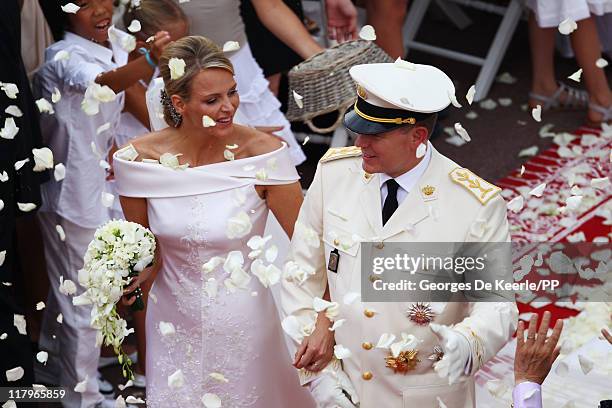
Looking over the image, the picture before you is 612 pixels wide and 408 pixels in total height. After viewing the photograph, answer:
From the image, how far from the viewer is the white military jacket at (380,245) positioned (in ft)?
11.1

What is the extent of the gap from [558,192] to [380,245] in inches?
117

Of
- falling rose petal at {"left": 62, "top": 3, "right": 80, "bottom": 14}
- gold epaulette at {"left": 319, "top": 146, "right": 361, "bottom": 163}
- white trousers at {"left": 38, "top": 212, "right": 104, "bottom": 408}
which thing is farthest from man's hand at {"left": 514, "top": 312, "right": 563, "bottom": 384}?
falling rose petal at {"left": 62, "top": 3, "right": 80, "bottom": 14}

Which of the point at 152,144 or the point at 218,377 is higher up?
the point at 152,144

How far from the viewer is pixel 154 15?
15.8ft

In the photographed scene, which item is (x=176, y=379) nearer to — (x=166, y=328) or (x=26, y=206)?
(x=166, y=328)

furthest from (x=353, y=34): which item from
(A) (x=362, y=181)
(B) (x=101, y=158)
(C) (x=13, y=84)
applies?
(A) (x=362, y=181)

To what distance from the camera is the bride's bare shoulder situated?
4.15m

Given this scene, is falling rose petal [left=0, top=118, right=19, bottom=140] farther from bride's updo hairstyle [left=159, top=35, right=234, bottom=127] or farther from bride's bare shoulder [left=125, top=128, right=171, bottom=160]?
bride's updo hairstyle [left=159, top=35, right=234, bottom=127]

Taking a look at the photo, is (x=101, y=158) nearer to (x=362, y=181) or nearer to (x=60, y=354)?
(x=60, y=354)

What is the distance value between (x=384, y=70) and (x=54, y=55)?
190cm

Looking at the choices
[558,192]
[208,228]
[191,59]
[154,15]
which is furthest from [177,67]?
[558,192]

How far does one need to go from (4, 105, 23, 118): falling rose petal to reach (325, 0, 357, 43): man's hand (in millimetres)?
1760

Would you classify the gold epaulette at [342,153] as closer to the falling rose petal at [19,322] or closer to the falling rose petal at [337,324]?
the falling rose petal at [337,324]

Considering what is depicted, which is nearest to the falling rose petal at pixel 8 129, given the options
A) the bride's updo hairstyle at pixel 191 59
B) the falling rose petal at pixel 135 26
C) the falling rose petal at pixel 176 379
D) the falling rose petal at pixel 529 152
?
the falling rose petal at pixel 135 26
